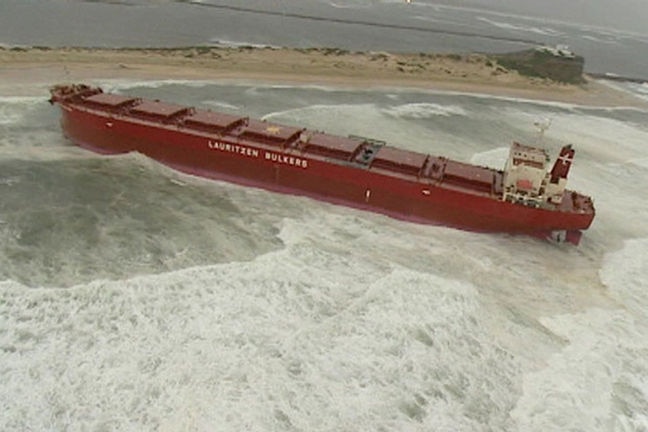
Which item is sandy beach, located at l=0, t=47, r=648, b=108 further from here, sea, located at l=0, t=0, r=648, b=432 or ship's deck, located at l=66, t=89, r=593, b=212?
ship's deck, located at l=66, t=89, r=593, b=212

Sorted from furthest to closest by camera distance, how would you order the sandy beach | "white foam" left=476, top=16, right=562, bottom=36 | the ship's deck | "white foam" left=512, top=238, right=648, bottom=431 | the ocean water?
"white foam" left=476, top=16, right=562, bottom=36 < the sandy beach < the ship's deck < "white foam" left=512, top=238, right=648, bottom=431 < the ocean water

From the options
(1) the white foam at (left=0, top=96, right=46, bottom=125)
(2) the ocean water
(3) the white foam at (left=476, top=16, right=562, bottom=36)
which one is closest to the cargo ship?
(2) the ocean water

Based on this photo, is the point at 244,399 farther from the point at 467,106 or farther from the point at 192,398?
the point at 467,106

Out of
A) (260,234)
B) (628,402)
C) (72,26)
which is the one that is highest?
(72,26)

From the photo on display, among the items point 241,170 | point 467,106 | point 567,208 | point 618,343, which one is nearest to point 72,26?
point 467,106

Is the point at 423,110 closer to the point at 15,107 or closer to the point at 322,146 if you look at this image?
the point at 322,146

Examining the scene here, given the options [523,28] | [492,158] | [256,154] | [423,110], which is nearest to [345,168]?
[256,154]

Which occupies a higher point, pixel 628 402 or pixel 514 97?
pixel 514 97
